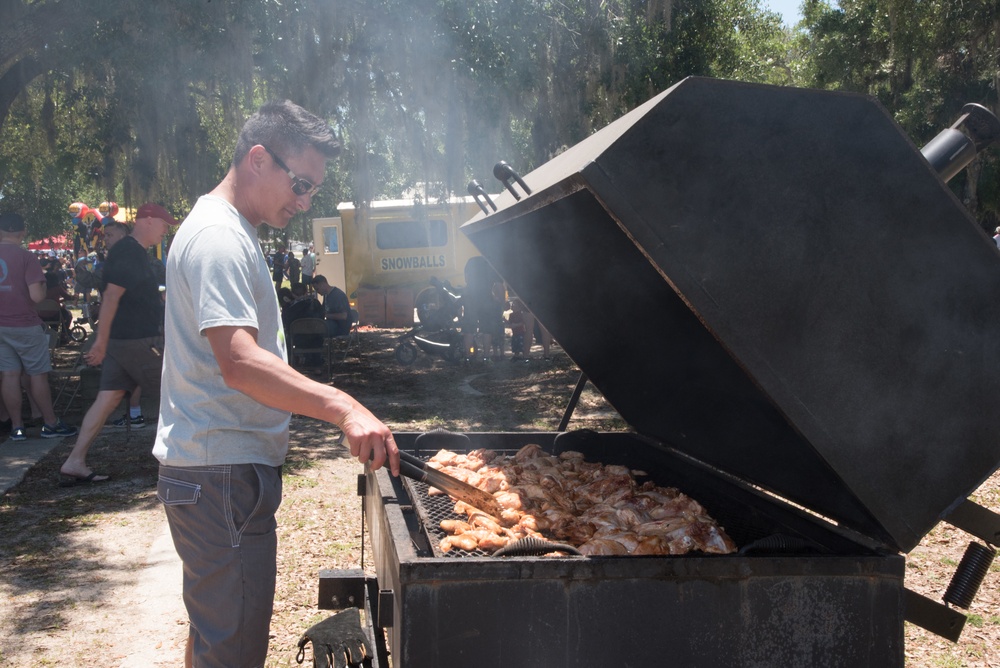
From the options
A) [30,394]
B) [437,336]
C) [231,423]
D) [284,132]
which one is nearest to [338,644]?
[231,423]

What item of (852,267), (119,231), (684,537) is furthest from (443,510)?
(119,231)

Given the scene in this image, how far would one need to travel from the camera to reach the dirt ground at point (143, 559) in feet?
13.2

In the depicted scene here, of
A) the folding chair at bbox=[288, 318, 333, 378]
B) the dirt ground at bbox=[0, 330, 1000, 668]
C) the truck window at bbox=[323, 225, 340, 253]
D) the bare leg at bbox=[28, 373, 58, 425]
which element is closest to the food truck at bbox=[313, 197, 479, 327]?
the truck window at bbox=[323, 225, 340, 253]

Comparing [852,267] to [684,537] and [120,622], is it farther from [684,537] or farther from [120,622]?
[120,622]

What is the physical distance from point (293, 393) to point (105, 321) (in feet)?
16.2

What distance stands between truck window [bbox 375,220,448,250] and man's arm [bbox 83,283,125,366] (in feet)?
47.6

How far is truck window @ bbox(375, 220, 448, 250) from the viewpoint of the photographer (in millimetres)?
20938

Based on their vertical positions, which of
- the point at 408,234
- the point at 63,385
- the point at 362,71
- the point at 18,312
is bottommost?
the point at 63,385

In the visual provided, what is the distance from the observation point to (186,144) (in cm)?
1162

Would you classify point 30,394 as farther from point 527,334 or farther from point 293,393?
point 527,334

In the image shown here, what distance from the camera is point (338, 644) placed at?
9.50 feet

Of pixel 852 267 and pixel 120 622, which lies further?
pixel 120 622

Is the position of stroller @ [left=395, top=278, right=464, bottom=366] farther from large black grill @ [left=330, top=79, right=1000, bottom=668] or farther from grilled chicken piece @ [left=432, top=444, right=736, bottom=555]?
large black grill @ [left=330, top=79, right=1000, bottom=668]

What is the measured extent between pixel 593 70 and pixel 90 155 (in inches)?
331
